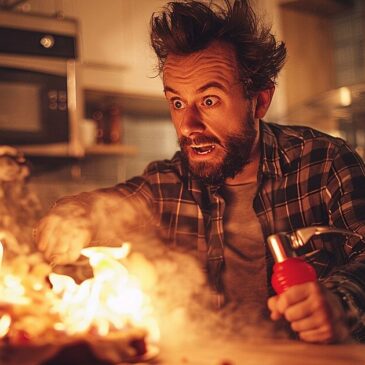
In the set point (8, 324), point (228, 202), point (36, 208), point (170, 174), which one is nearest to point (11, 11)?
point (36, 208)

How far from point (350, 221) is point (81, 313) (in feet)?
2.22

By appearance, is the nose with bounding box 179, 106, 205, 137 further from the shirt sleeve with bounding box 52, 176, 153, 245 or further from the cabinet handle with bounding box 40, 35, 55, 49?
the cabinet handle with bounding box 40, 35, 55, 49

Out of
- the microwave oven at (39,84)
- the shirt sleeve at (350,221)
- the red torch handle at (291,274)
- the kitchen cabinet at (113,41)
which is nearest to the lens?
the red torch handle at (291,274)

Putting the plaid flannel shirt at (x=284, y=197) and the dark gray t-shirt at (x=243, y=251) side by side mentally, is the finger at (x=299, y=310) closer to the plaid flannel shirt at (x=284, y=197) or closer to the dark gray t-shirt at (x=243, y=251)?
the plaid flannel shirt at (x=284, y=197)

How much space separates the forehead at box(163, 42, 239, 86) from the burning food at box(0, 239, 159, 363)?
20.5 inches

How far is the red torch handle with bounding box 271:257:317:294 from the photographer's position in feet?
3.51

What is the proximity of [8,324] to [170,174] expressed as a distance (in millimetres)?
918

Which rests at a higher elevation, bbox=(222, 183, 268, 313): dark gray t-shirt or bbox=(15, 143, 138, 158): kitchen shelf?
bbox=(15, 143, 138, 158): kitchen shelf

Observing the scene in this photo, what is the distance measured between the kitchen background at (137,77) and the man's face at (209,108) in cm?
117

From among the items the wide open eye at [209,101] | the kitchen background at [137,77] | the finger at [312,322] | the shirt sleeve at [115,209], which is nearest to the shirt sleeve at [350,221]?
the finger at [312,322]

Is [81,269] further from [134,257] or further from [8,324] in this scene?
[8,324]

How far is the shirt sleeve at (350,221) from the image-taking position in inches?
47.6

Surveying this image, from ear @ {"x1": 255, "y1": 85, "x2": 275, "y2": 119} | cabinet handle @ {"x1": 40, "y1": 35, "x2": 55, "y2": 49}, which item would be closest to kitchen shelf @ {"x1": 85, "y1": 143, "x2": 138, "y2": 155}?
cabinet handle @ {"x1": 40, "y1": 35, "x2": 55, "y2": 49}

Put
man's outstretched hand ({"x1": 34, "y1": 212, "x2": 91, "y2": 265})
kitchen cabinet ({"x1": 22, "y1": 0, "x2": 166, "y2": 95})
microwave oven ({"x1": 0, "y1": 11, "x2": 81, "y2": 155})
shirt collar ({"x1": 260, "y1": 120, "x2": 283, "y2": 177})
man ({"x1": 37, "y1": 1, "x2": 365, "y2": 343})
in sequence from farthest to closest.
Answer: kitchen cabinet ({"x1": 22, "y1": 0, "x2": 166, "y2": 95})
microwave oven ({"x1": 0, "y1": 11, "x2": 81, "y2": 155})
shirt collar ({"x1": 260, "y1": 120, "x2": 283, "y2": 177})
man ({"x1": 37, "y1": 1, "x2": 365, "y2": 343})
man's outstretched hand ({"x1": 34, "y1": 212, "x2": 91, "y2": 265})
